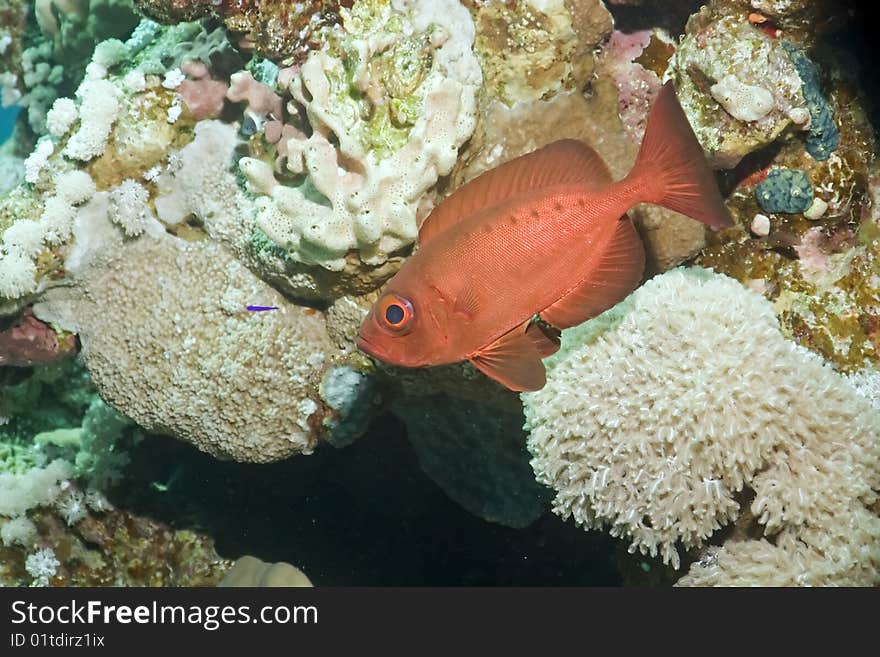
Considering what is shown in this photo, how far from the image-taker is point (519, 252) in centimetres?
244

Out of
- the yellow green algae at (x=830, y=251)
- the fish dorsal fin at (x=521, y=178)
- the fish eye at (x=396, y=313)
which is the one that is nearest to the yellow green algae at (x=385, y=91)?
the fish dorsal fin at (x=521, y=178)

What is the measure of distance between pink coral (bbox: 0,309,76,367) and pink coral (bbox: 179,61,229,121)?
Result: 1.55 meters

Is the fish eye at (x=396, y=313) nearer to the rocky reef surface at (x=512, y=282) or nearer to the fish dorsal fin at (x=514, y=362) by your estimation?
the fish dorsal fin at (x=514, y=362)

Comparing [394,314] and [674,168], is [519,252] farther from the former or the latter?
[674,168]

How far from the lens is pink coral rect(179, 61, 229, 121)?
157 inches

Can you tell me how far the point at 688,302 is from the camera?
122 inches

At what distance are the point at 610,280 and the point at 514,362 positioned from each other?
0.49m

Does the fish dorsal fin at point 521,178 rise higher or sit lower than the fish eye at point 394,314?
higher

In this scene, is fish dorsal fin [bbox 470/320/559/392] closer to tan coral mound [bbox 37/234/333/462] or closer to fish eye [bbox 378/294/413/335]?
fish eye [bbox 378/294/413/335]

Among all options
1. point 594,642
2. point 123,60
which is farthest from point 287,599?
point 123,60

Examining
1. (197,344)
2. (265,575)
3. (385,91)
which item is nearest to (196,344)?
(197,344)

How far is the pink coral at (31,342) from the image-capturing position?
4.03 m

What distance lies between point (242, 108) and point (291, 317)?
1.27 meters

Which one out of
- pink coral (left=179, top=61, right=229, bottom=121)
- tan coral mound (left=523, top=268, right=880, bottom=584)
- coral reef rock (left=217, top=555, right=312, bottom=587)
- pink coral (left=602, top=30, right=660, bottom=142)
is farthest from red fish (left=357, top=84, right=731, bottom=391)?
pink coral (left=179, top=61, right=229, bottom=121)
